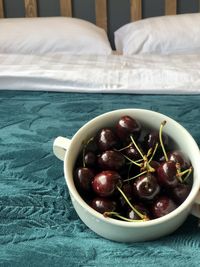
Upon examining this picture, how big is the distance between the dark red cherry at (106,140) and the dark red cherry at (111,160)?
0.03m

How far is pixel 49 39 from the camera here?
195 cm

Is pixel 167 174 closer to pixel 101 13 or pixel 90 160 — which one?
pixel 90 160

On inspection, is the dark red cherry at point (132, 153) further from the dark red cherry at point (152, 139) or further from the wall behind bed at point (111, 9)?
the wall behind bed at point (111, 9)

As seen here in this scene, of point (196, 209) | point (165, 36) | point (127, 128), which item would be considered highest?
point (127, 128)

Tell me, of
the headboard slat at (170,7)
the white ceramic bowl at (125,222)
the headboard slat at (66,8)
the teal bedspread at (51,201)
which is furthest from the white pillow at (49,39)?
the white ceramic bowl at (125,222)

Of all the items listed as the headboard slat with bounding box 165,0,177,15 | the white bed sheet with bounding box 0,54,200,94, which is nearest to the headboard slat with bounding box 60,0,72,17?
the headboard slat with bounding box 165,0,177,15

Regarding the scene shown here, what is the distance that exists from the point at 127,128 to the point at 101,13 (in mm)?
1458

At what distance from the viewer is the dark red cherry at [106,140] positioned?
87 cm

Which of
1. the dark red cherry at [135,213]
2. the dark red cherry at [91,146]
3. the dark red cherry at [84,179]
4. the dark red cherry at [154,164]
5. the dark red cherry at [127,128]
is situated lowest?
the dark red cherry at [135,213]

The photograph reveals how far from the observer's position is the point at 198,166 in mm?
845

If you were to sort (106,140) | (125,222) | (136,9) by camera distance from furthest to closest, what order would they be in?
(136,9) → (106,140) → (125,222)

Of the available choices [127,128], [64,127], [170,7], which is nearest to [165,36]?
[170,7]

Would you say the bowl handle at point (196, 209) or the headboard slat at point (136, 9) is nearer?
the bowl handle at point (196, 209)

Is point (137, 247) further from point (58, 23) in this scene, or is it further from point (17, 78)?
point (58, 23)
